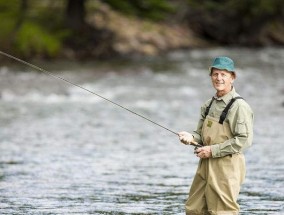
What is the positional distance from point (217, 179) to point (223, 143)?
1.05 ft

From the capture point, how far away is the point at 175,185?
12.0m

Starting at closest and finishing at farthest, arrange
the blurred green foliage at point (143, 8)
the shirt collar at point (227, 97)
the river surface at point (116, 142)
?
the shirt collar at point (227, 97) → the river surface at point (116, 142) → the blurred green foliage at point (143, 8)

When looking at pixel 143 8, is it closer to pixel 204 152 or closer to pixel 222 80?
pixel 222 80

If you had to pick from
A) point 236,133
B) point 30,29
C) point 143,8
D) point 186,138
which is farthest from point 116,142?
point 143,8

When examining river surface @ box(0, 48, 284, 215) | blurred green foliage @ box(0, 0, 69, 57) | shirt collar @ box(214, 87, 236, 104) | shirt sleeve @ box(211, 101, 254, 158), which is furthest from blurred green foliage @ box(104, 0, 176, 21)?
shirt sleeve @ box(211, 101, 254, 158)

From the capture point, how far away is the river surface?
10.9 metres

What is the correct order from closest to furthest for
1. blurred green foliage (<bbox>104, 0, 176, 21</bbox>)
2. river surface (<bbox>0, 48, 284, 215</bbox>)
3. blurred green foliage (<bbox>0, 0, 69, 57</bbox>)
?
river surface (<bbox>0, 48, 284, 215</bbox>) → blurred green foliage (<bbox>0, 0, 69, 57</bbox>) → blurred green foliage (<bbox>104, 0, 176, 21</bbox>)

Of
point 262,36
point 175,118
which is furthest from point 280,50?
point 175,118

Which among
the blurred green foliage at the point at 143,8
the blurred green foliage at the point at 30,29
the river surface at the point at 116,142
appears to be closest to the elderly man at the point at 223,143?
the river surface at the point at 116,142

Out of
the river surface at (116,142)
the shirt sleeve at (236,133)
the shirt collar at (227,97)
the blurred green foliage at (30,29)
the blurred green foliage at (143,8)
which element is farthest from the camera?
the blurred green foliage at (143,8)

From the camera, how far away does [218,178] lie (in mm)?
8031

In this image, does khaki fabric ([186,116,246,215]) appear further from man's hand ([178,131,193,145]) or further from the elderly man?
man's hand ([178,131,193,145])

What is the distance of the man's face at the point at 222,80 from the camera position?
316 inches

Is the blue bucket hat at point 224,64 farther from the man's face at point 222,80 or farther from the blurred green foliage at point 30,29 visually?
the blurred green foliage at point 30,29
